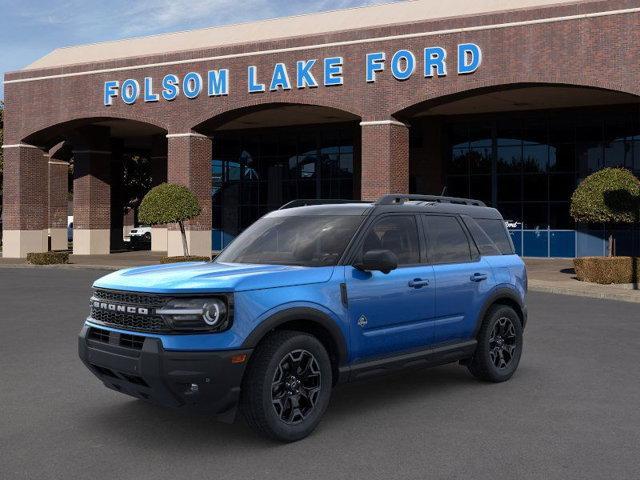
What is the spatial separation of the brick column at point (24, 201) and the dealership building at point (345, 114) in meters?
0.08

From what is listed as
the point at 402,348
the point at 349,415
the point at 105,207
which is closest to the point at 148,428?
the point at 349,415

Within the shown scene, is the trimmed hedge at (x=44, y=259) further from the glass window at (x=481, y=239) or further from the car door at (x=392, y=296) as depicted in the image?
the car door at (x=392, y=296)

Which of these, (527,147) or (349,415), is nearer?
(349,415)

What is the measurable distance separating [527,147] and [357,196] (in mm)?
8898

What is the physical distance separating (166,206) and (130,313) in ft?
77.2

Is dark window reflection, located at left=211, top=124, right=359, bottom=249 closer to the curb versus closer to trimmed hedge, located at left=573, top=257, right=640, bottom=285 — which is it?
trimmed hedge, located at left=573, top=257, right=640, bottom=285

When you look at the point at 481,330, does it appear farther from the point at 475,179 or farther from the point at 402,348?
the point at 475,179

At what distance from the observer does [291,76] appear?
99.7ft

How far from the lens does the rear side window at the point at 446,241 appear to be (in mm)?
7375

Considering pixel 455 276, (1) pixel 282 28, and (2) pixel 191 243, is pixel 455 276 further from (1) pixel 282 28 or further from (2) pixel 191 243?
(1) pixel 282 28

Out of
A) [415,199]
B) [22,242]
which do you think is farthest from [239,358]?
[22,242]

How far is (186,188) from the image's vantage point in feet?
99.8

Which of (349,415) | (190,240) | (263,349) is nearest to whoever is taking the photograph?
(263,349)

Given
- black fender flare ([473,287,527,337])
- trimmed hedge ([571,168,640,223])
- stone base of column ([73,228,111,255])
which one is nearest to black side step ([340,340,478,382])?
black fender flare ([473,287,527,337])
